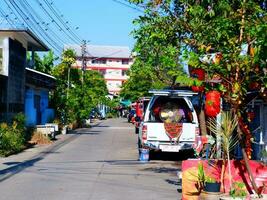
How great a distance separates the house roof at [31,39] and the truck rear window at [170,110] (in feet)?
40.2

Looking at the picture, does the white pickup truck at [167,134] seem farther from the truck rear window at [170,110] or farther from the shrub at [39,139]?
the shrub at [39,139]

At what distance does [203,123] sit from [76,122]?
95.3 ft

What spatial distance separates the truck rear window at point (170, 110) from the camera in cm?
1784

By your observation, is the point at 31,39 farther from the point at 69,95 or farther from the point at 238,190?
the point at 238,190

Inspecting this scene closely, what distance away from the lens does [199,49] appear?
9570 millimetres

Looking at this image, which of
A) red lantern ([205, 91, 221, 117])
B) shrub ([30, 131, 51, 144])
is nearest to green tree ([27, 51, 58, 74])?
shrub ([30, 131, 51, 144])

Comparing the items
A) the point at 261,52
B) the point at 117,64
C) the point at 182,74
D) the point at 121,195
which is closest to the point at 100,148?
the point at 121,195

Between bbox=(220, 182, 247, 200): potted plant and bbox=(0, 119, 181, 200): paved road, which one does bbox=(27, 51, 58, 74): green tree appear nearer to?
bbox=(0, 119, 181, 200): paved road

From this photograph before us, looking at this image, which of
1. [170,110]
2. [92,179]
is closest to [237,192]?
[92,179]

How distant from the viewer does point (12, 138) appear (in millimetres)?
20453

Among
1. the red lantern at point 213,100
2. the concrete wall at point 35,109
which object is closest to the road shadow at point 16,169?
the red lantern at point 213,100

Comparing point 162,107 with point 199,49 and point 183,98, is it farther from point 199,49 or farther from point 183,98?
point 199,49

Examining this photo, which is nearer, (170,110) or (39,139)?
(170,110)

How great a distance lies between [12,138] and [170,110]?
635 centimetres
